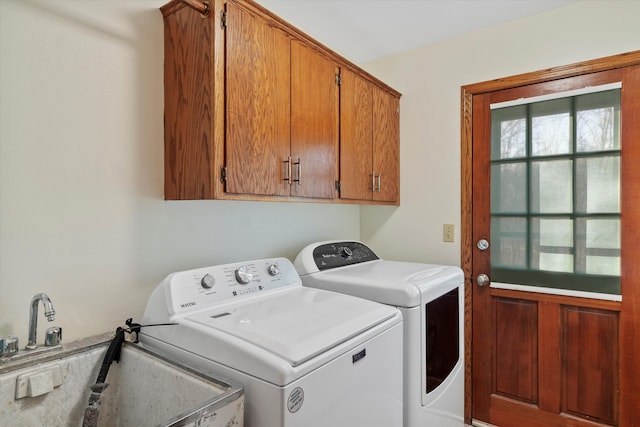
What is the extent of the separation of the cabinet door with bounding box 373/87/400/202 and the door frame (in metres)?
0.43

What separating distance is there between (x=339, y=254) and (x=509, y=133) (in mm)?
1235

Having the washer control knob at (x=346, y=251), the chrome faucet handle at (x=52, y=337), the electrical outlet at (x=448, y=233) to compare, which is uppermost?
the electrical outlet at (x=448, y=233)

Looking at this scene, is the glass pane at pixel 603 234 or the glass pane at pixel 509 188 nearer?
the glass pane at pixel 603 234

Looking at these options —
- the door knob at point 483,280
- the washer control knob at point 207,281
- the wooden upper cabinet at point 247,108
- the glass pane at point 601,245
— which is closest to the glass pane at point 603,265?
the glass pane at point 601,245

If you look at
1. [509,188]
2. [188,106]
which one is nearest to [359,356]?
[188,106]

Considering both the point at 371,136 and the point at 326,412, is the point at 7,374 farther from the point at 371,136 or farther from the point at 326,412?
the point at 371,136

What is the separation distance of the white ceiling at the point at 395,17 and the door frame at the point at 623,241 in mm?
353

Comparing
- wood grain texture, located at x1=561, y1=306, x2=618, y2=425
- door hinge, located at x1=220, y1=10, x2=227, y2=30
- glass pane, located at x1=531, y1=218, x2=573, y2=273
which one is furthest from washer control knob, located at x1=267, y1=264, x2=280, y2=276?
wood grain texture, located at x1=561, y1=306, x2=618, y2=425

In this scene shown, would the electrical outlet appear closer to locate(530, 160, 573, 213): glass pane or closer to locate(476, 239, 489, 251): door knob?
locate(476, 239, 489, 251): door knob

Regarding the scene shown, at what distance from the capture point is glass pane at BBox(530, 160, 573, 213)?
6.29ft

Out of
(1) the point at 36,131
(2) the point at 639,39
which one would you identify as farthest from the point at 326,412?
(2) the point at 639,39

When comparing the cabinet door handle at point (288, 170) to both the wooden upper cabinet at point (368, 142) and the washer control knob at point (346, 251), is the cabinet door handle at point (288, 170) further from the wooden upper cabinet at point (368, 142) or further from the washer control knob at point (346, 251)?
the washer control knob at point (346, 251)

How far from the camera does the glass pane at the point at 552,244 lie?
1915 mm

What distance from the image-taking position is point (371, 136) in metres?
2.20
